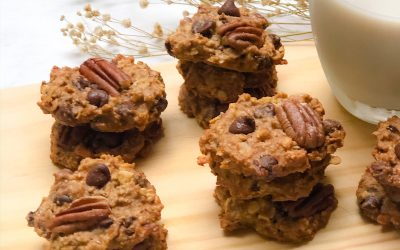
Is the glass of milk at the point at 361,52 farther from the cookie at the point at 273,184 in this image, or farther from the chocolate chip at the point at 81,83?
the chocolate chip at the point at 81,83

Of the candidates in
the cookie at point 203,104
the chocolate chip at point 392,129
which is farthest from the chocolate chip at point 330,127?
the cookie at point 203,104

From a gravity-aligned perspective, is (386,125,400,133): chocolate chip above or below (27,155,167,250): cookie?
above

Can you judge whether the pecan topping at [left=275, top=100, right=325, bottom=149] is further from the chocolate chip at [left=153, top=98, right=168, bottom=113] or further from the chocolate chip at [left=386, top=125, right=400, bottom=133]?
the chocolate chip at [left=153, top=98, right=168, bottom=113]

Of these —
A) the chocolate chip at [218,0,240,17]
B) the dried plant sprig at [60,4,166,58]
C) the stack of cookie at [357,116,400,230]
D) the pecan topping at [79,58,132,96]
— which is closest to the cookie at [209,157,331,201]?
the stack of cookie at [357,116,400,230]

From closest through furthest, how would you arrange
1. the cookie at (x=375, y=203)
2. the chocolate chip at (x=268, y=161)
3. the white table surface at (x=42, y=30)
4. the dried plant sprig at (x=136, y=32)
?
the chocolate chip at (x=268, y=161) < the cookie at (x=375, y=203) < the dried plant sprig at (x=136, y=32) < the white table surface at (x=42, y=30)

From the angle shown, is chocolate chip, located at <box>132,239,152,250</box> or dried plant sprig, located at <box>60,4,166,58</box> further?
dried plant sprig, located at <box>60,4,166,58</box>

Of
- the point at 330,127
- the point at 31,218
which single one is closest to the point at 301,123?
the point at 330,127
